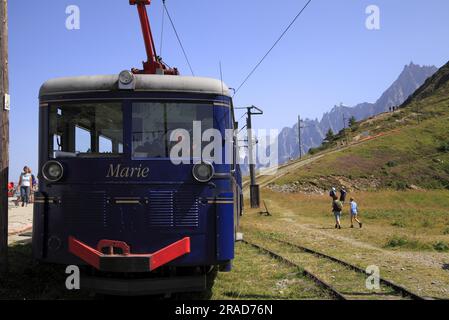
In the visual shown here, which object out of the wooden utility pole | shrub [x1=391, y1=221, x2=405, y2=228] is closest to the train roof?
the wooden utility pole

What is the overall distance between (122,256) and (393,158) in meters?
60.2

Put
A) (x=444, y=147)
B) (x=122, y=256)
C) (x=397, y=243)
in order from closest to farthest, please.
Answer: (x=122, y=256) < (x=397, y=243) < (x=444, y=147)

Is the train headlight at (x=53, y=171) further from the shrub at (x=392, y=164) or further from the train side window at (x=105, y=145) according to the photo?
the shrub at (x=392, y=164)

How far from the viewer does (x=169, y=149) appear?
6504 mm

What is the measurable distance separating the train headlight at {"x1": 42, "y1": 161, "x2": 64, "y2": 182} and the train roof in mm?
971

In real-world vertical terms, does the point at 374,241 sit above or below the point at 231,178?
below

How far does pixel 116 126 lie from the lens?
6.56 metres

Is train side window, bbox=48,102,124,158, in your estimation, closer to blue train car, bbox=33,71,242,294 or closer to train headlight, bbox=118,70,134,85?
blue train car, bbox=33,71,242,294

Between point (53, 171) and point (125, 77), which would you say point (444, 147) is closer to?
point (125, 77)

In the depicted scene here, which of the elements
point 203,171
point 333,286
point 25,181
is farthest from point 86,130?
point 25,181

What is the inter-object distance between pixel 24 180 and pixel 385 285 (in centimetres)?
1524

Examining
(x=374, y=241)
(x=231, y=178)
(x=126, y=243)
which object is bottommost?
(x=374, y=241)
